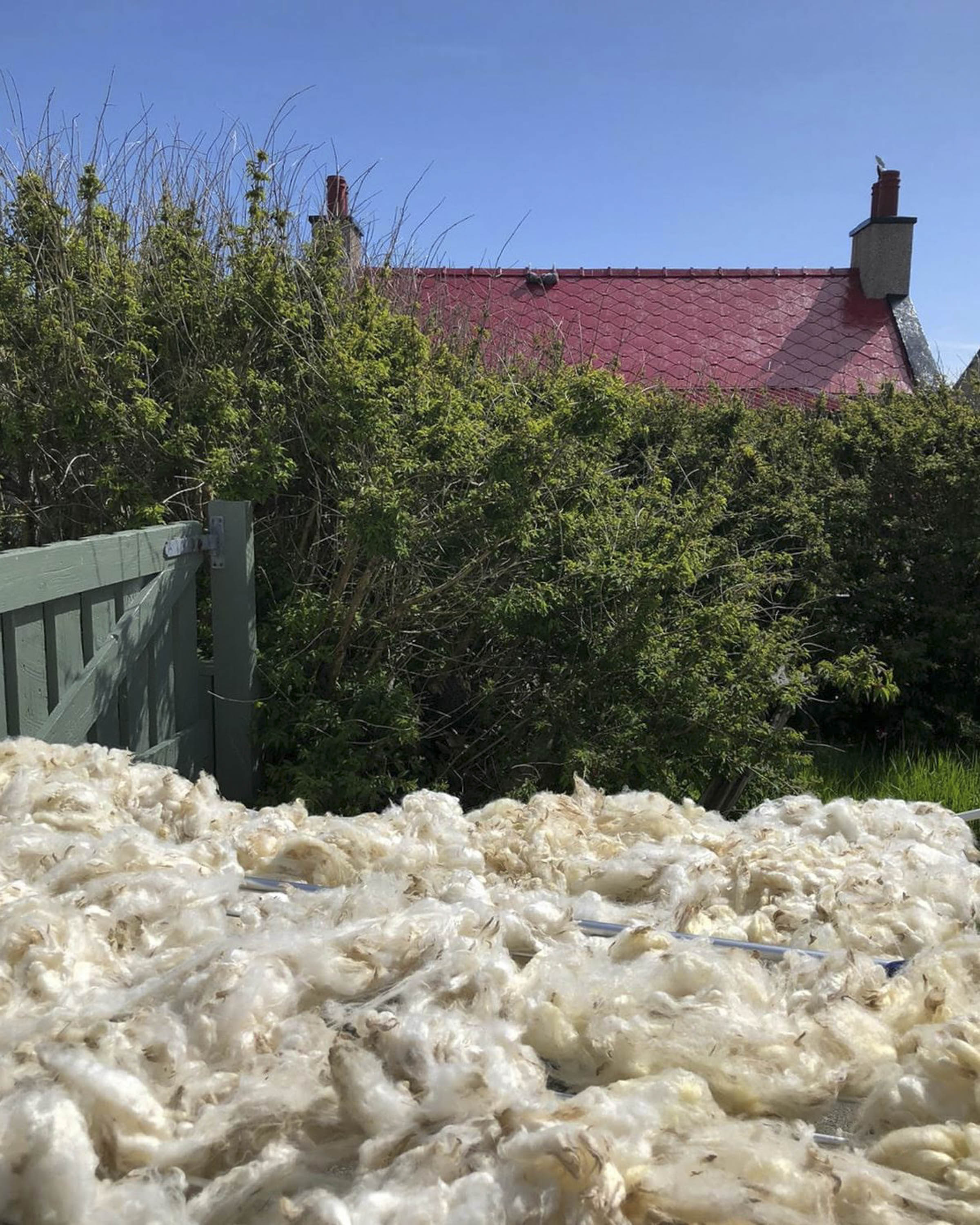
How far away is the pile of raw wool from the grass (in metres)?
3.03

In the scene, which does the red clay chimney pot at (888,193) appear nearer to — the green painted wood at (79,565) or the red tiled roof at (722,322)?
the red tiled roof at (722,322)

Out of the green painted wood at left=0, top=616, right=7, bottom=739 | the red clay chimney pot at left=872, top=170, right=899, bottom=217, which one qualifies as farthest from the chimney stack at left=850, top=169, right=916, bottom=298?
the green painted wood at left=0, top=616, right=7, bottom=739

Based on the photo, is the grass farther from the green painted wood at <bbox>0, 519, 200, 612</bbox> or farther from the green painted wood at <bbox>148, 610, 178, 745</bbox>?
the green painted wood at <bbox>0, 519, 200, 612</bbox>

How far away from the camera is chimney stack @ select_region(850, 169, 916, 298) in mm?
16391

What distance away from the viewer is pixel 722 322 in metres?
16.2

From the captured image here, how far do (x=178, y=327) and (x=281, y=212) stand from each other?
45.1 inches

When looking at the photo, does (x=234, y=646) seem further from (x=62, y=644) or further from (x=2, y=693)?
(x=2, y=693)

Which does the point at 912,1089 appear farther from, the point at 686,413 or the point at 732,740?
the point at 686,413

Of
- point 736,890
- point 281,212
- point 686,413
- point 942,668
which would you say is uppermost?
point 281,212

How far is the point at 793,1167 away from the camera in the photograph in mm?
1321

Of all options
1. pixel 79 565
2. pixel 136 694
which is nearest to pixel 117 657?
pixel 136 694

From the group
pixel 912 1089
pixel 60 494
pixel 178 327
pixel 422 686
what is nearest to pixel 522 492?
pixel 422 686

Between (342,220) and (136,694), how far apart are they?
3.66 meters

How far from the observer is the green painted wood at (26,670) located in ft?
10.8
